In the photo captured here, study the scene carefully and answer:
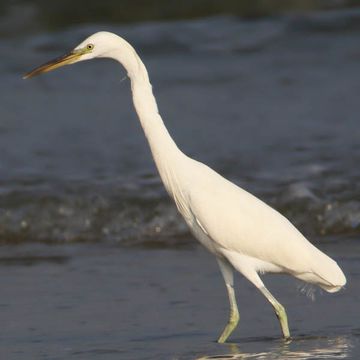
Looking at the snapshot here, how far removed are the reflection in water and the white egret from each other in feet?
0.54

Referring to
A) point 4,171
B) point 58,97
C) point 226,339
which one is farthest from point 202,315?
point 58,97

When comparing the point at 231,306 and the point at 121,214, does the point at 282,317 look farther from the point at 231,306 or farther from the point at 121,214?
the point at 121,214

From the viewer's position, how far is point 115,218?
8961 millimetres

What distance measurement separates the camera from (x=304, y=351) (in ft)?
18.6

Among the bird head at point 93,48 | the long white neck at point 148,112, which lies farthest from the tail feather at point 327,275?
the bird head at point 93,48

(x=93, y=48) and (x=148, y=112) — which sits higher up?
(x=93, y=48)

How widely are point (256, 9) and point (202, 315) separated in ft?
30.6

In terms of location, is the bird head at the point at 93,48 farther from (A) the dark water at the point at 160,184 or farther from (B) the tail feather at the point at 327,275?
(B) the tail feather at the point at 327,275

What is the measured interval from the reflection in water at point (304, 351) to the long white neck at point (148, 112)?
1.06 metres

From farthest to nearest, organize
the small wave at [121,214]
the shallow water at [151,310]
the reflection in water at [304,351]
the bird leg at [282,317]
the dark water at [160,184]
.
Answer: the small wave at [121,214] < the dark water at [160,184] < the bird leg at [282,317] < the shallow water at [151,310] < the reflection in water at [304,351]

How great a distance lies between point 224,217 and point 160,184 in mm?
3477

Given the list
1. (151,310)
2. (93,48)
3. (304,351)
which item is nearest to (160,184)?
(151,310)

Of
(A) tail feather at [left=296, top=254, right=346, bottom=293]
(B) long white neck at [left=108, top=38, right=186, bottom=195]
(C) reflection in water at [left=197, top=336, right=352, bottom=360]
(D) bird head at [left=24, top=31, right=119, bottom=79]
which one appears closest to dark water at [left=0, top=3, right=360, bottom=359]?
(C) reflection in water at [left=197, top=336, right=352, bottom=360]

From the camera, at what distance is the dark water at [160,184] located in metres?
6.26
